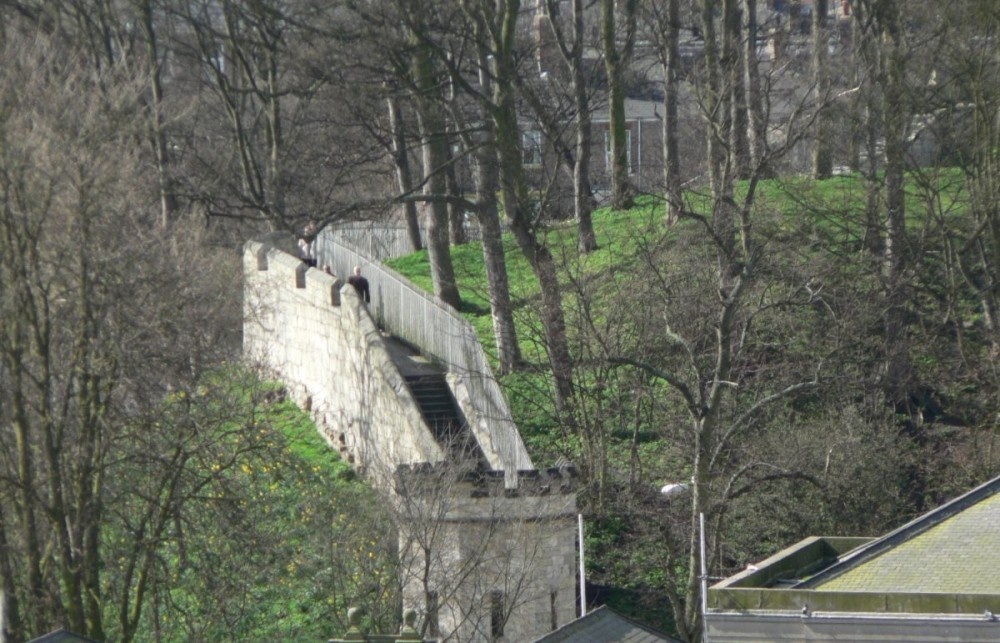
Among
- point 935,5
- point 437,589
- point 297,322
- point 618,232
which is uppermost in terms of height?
point 935,5

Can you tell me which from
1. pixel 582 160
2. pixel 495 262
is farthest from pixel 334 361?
pixel 582 160

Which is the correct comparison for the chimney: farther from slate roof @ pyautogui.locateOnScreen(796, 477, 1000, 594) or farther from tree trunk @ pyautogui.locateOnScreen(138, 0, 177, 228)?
slate roof @ pyautogui.locateOnScreen(796, 477, 1000, 594)

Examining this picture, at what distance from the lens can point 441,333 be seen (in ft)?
87.5

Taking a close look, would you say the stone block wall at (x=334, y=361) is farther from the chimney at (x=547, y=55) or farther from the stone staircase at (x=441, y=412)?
the chimney at (x=547, y=55)

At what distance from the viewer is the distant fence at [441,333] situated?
23.0m

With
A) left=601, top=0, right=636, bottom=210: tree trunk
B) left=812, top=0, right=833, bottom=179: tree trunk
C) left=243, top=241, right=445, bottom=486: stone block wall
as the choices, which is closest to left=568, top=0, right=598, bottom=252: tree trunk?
left=601, top=0, right=636, bottom=210: tree trunk

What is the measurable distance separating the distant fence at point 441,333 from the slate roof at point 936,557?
18.4 feet

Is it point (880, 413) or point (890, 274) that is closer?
point (880, 413)

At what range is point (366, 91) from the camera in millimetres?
27203

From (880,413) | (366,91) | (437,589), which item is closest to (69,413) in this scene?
(437,589)

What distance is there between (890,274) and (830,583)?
12554mm

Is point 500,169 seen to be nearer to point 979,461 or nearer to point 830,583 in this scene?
point 979,461

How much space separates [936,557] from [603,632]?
401cm

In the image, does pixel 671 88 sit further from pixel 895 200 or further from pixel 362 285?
pixel 362 285
